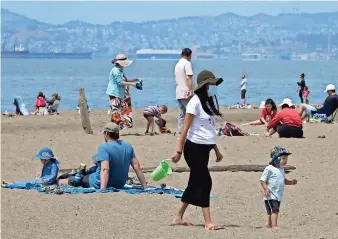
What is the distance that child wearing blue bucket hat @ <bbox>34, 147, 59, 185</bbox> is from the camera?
42.2 feet

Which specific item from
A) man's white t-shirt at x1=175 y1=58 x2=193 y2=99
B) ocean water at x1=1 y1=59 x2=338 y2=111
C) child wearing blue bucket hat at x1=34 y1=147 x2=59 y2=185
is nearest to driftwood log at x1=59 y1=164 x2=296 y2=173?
child wearing blue bucket hat at x1=34 y1=147 x2=59 y2=185

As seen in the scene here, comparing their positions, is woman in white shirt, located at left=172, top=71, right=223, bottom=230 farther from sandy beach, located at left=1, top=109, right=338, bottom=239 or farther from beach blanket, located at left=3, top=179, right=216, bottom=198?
beach blanket, located at left=3, top=179, right=216, bottom=198

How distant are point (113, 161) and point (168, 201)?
827mm

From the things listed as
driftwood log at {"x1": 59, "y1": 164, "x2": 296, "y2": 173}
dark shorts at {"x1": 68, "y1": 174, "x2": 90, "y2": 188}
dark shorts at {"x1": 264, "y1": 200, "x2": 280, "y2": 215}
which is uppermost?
dark shorts at {"x1": 264, "y1": 200, "x2": 280, "y2": 215}

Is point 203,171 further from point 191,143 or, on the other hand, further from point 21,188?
point 21,188

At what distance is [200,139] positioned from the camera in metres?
10.2

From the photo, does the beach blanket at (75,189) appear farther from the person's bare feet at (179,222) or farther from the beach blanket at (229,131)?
the beach blanket at (229,131)

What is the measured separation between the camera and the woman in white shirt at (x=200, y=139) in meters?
10.2

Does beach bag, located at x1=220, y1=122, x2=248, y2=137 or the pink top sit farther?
the pink top

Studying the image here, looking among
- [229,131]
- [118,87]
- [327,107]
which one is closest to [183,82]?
[118,87]

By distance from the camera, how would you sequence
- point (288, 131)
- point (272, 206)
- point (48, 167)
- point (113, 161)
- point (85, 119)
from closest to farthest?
point (272, 206), point (113, 161), point (48, 167), point (288, 131), point (85, 119)

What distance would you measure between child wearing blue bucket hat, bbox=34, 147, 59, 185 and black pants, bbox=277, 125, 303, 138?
6186 mm

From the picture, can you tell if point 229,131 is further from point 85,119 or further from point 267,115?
point 85,119

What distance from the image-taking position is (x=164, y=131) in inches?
775
